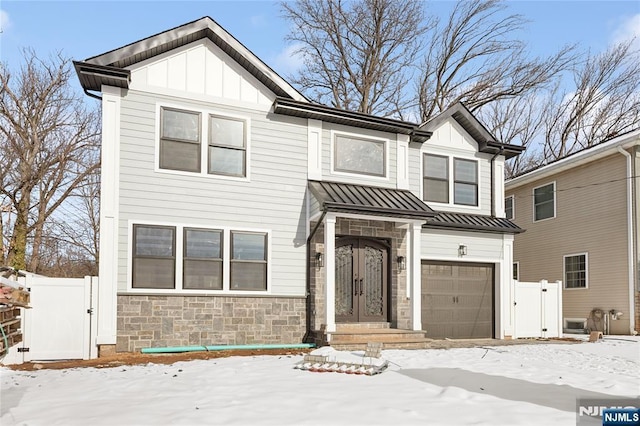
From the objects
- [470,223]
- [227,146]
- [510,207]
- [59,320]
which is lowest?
[59,320]

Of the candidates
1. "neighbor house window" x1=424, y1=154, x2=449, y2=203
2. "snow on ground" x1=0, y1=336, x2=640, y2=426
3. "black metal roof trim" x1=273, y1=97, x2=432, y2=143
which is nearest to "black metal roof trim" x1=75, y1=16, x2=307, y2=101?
"black metal roof trim" x1=273, y1=97, x2=432, y2=143

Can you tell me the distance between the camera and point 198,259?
36.0ft

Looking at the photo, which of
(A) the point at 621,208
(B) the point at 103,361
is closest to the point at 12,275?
(B) the point at 103,361

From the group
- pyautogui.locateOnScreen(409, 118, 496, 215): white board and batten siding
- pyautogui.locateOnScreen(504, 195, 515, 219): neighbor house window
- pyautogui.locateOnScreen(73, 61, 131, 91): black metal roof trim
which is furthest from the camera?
pyautogui.locateOnScreen(504, 195, 515, 219): neighbor house window

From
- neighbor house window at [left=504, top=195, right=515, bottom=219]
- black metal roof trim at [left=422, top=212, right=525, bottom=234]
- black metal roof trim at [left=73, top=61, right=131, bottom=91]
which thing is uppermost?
black metal roof trim at [left=73, top=61, right=131, bottom=91]

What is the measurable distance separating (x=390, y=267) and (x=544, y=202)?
9489 millimetres

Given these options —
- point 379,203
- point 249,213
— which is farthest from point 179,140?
point 379,203

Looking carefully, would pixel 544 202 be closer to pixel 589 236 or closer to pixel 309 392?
pixel 589 236

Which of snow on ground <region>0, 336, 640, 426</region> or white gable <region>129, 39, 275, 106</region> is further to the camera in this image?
white gable <region>129, 39, 275, 106</region>

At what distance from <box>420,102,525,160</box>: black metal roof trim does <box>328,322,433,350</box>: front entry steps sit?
17.3 ft

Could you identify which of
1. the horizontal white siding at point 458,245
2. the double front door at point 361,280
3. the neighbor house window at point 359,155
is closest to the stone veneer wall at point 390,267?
the double front door at point 361,280

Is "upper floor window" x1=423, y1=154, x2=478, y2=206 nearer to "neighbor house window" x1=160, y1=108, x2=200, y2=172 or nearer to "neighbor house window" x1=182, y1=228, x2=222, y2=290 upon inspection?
"neighbor house window" x1=182, y1=228, x2=222, y2=290

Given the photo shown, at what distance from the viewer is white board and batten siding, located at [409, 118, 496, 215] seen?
1374 centimetres

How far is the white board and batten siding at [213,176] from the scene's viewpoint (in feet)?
34.9
